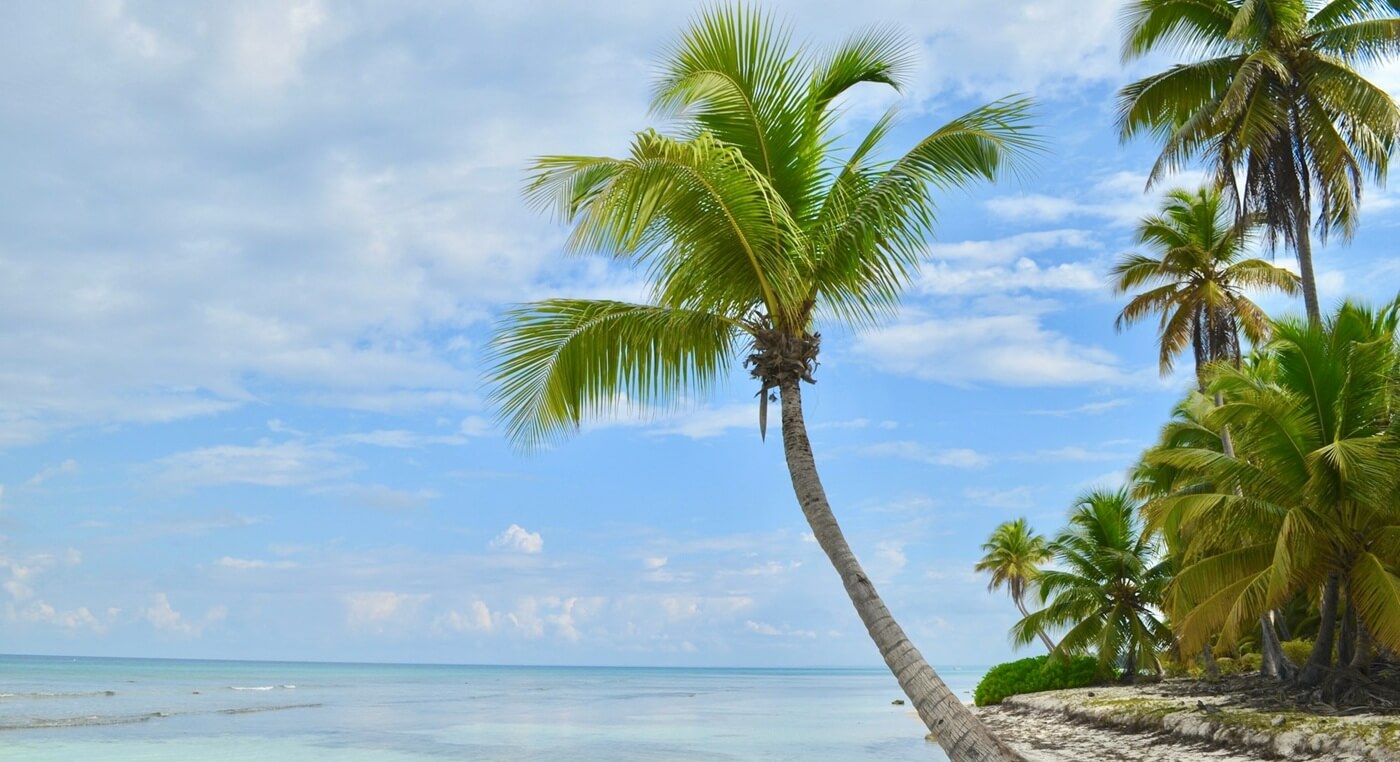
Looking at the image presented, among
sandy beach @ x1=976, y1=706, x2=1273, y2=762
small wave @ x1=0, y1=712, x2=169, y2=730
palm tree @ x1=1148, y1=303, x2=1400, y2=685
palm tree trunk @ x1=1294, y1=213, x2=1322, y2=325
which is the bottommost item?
sandy beach @ x1=976, y1=706, x2=1273, y2=762

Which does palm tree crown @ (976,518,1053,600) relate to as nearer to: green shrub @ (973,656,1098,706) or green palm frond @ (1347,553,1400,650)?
green shrub @ (973,656,1098,706)

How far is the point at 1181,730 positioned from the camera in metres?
15.3

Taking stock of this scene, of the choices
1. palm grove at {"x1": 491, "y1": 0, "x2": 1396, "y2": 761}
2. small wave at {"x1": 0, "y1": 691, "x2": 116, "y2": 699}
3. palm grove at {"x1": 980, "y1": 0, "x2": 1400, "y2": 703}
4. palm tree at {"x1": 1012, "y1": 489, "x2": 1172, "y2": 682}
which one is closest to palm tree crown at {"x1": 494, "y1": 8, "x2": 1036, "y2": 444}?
palm grove at {"x1": 491, "y1": 0, "x2": 1396, "y2": 761}

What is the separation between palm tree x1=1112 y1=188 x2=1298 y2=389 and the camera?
22297 millimetres

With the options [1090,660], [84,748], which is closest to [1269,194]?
[1090,660]

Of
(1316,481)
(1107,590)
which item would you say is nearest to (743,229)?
(1316,481)

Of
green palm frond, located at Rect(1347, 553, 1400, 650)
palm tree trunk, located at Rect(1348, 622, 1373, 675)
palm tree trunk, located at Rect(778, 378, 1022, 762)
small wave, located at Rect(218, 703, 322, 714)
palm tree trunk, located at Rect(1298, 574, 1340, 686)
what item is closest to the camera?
palm tree trunk, located at Rect(778, 378, 1022, 762)

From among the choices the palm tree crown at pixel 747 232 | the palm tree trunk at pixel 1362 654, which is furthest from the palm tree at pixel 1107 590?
the palm tree crown at pixel 747 232

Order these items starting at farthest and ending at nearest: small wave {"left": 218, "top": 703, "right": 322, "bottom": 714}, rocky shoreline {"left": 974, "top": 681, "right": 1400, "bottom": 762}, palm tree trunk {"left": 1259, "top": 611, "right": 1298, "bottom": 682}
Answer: small wave {"left": 218, "top": 703, "right": 322, "bottom": 714}, palm tree trunk {"left": 1259, "top": 611, "right": 1298, "bottom": 682}, rocky shoreline {"left": 974, "top": 681, "right": 1400, "bottom": 762}

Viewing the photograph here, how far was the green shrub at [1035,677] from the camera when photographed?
26.5 metres

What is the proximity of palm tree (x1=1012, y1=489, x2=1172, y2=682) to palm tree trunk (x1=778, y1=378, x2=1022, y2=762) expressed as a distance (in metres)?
20.5

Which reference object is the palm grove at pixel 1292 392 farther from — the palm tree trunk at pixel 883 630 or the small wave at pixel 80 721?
the small wave at pixel 80 721

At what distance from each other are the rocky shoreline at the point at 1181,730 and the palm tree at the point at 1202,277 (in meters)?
7.40

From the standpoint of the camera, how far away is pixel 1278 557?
1260 cm
